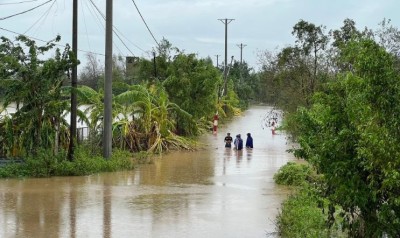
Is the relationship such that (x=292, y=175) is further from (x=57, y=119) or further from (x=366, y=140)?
(x=366, y=140)

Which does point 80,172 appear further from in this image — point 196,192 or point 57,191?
point 196,192

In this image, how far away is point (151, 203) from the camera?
14.5m

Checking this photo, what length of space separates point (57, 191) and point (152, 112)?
11363 millimetres

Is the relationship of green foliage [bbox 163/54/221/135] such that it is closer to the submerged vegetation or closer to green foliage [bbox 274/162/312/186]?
the submerged vegetation

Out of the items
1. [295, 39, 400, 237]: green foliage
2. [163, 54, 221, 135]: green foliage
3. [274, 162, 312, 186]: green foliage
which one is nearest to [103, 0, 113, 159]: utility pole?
[274, 162, 312, 186]: green foliage

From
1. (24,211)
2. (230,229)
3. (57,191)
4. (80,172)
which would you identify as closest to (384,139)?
(230,229)

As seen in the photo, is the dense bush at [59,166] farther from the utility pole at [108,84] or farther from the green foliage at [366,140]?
the green foliage at [366,140]

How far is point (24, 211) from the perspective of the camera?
13.3 m

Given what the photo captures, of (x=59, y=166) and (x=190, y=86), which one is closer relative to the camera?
(x=59, y=166)

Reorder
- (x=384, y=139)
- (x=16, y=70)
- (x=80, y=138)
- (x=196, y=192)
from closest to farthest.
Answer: (x=384, y=139) → (x=196, y=192) → (x=16, y=70) → (x=80, y=138)

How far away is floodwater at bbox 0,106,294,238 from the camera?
11.5 metres

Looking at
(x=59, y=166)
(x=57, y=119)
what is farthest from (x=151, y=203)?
(x=57, y=119)

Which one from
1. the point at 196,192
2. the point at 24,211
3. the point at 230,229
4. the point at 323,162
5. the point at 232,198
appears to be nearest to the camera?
the point at 323,162

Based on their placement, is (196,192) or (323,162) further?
(196,192)
